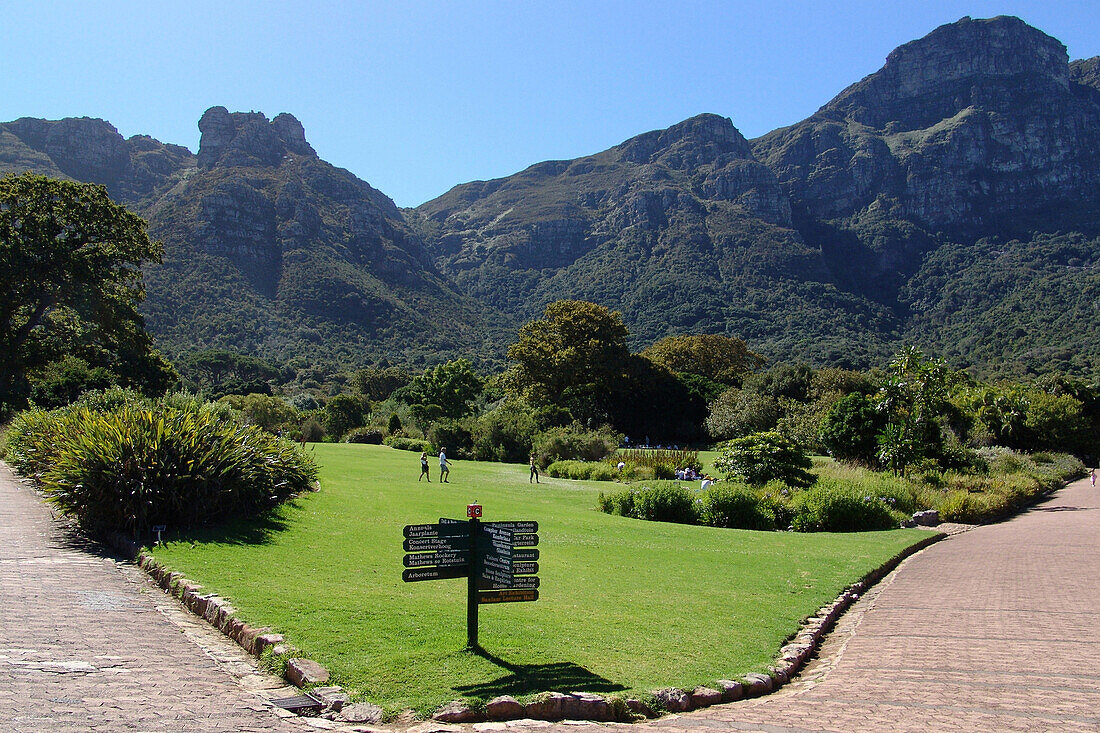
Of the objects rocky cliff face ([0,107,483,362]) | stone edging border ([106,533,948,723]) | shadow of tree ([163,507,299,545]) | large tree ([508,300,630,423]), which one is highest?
rocky cliff face ([0,107,483,362])

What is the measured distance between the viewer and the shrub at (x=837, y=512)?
2103 centimetres

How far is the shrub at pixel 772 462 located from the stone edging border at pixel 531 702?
16090 mm

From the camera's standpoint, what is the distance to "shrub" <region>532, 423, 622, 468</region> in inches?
1586

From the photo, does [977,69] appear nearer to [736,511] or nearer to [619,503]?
[736,511]

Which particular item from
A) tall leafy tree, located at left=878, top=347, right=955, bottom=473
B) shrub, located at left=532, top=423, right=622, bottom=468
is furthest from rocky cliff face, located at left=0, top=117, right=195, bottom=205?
tall leafy tree, located at left=878, top=347, right=955, bottom=473

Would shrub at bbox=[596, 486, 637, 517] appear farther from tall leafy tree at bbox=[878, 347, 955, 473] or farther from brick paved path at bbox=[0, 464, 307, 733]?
tall leafy tree at bbox=[878, 347, 955, 473]

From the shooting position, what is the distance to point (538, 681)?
238 inches

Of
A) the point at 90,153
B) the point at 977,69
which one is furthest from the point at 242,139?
the point at 977,69

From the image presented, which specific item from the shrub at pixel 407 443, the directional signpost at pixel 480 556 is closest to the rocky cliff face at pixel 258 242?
the shrub at pixel 407 443

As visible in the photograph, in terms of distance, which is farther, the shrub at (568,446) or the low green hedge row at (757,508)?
the shrub at (568,446)

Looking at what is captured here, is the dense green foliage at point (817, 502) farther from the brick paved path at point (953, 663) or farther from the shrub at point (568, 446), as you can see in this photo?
the shrub at point (568, 446)

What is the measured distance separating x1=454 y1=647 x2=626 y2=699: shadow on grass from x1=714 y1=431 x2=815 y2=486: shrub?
20089 mm

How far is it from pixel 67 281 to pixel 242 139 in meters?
126

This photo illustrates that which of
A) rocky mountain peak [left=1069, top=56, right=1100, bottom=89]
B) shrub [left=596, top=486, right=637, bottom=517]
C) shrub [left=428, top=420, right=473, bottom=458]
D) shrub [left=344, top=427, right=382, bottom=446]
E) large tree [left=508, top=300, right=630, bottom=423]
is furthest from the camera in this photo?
rocky mountain peak [left=1069, top=56, right=1100, bottom=89]
